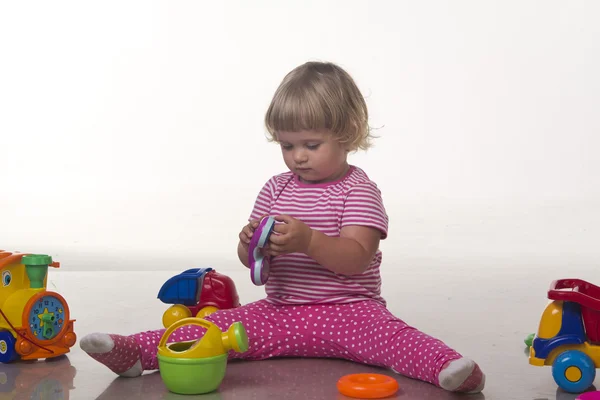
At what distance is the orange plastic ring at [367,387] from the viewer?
119 centimetres

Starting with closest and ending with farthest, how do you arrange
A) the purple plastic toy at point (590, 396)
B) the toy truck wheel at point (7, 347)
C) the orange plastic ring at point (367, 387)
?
the purple plastic toy at point (590, 396)
the orange plastic ring at point (367, 387)
the toy truck wheel at point (7, 347)

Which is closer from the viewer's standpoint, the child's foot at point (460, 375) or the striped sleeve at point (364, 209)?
the child's foot at point (460, 375)

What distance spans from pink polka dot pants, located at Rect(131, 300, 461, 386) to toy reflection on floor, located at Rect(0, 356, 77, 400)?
0.45ft

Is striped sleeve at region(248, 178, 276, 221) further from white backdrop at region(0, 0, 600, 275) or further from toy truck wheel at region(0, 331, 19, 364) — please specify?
white backdrop at region(0, 0, 600, 275)

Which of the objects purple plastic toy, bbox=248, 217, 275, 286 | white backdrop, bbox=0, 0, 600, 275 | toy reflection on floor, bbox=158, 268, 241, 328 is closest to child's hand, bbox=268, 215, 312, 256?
purple plastic toy, bbox=248, 217, 275, 286

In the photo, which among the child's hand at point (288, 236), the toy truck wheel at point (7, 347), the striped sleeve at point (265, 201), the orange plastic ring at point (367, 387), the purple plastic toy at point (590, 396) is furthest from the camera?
the striped sleeve at point (265, 201)

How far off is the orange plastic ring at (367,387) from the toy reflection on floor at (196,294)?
1.62 ft

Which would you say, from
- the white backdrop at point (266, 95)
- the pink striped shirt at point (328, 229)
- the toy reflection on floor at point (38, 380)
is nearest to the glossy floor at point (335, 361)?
the toy reflection on floor at point (38, 380)

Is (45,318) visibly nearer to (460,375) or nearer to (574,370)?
(460,375)

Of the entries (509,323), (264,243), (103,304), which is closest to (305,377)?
(264,243)

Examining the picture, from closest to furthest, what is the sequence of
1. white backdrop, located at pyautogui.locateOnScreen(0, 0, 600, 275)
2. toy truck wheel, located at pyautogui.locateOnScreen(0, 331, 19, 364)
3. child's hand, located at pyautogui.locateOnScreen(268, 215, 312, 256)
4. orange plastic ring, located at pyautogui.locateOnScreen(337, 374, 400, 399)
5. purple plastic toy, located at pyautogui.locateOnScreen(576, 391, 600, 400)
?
purple plastic toy, located at pyautogui.locateOnScreen(576, 391, 600, 400) < orange plastic ring, located at pyautogui.locateOnScreen(337, 374, 400, 399) < child's hand, located at pyautogui.locateOnScreen(268, 215, 312, 256) < toy truck wheel, located at pyautogui.locateOnScreen(0, 331, 19, 364) < white backdrop, located at pyautogui.locateOnScreen(0, 0, 600, 275)

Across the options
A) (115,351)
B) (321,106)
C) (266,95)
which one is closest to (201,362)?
(115,351)

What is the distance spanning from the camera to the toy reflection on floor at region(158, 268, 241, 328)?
1652 millimetres

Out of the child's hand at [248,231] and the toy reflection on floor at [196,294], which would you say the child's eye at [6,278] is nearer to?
the toy reflection on floor at [196,294]
